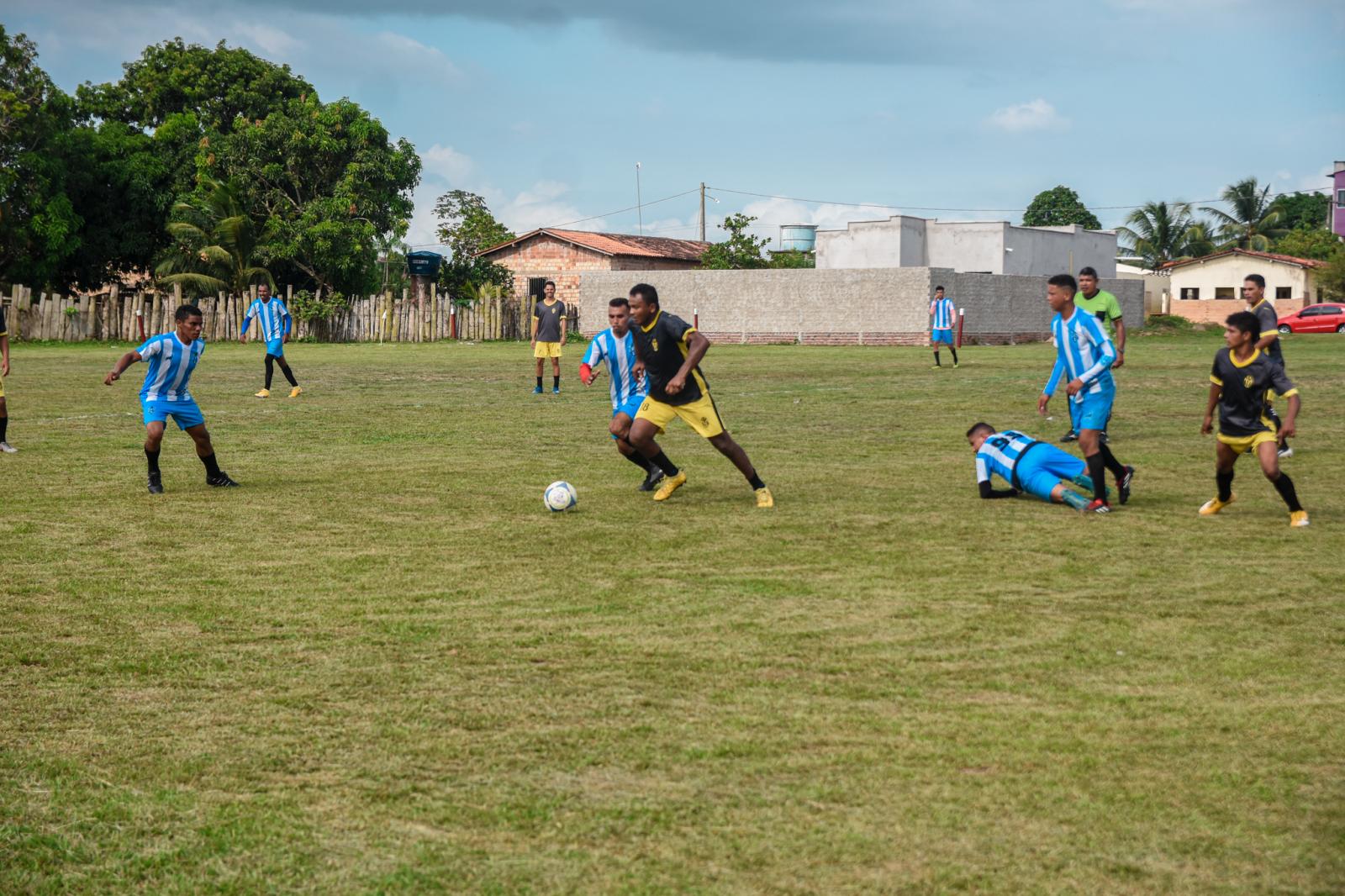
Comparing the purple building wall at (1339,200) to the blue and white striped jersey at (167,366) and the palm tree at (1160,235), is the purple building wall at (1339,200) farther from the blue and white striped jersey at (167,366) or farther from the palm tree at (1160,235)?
the blue and white striped jersey at (167,366)

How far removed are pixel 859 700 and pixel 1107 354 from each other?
6.13m

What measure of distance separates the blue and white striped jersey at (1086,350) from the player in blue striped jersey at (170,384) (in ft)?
23.9

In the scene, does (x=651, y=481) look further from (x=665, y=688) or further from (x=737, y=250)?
(x=737, y=250)

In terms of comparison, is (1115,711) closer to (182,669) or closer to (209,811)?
(209,811)

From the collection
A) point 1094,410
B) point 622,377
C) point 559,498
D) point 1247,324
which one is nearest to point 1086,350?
point 1094,410

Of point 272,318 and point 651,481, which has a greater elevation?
point 272,318

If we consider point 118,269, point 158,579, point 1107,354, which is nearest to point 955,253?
point 118,269

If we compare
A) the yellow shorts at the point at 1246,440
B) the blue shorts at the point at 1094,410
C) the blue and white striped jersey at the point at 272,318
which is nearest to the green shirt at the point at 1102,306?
the blue shorts at the point at 1094,410

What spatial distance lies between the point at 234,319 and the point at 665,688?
1664 inches

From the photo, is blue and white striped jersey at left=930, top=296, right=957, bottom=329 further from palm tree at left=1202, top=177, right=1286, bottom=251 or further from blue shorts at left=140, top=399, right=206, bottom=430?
palm tree at left=1202, top=177, right=1286, bottom=251

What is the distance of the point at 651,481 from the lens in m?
12.1

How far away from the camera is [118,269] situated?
1983 inches

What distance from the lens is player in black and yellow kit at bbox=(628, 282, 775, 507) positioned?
10906mm

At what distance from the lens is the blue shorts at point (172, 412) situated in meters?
12.0
